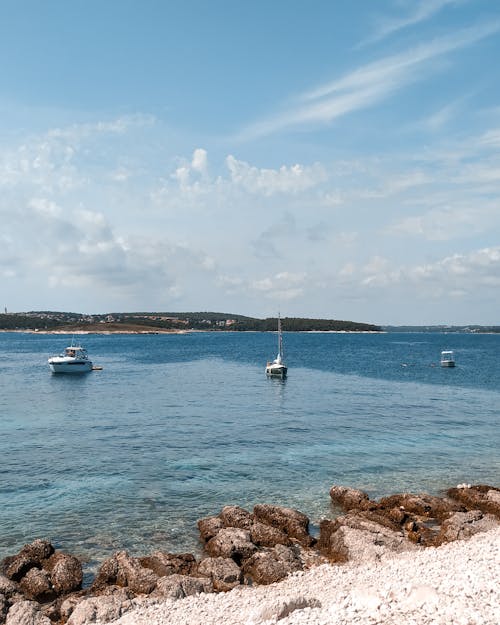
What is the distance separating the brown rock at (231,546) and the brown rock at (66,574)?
5058 mm

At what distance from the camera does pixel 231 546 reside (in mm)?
20453

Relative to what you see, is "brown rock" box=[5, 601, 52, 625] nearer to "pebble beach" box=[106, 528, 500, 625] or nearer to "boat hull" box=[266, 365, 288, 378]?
"pebble beach" box=[106, 528, 500, 625]

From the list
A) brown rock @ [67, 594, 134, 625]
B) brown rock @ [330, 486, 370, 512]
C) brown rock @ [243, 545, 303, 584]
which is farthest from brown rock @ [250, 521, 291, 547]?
brown rock @ [67, 594, 134, 625]

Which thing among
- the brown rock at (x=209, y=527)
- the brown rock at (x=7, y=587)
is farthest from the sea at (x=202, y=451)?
the brown rock at (x=7, y=587)

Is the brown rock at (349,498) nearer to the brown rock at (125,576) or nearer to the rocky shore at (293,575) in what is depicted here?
the rocky shore at (293,575)

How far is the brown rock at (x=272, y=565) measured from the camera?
18.4 meters

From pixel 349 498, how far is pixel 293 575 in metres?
8.36

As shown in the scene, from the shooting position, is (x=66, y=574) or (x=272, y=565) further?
(x=272, y=565)

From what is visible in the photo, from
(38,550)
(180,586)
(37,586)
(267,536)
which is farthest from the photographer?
(267,536)

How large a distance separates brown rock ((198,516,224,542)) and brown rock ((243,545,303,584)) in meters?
2.83

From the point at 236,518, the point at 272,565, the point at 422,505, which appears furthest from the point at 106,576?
the point at 422,505

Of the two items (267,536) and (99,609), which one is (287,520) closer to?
(267,536)

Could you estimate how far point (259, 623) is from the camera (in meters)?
13.2

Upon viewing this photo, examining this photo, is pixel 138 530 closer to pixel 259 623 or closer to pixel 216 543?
pixel 216 543
